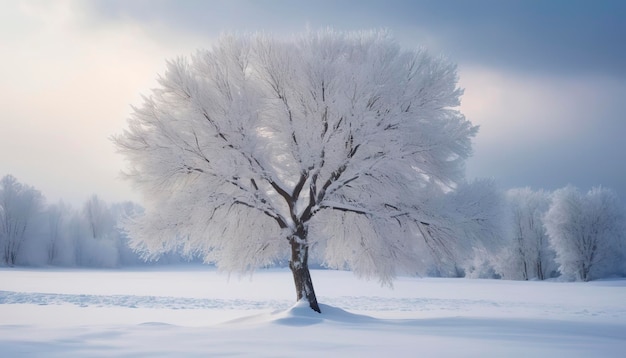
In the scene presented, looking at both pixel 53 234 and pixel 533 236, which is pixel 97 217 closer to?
pixel 53 234

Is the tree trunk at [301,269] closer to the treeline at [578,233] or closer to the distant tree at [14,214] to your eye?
the treeline at [578,233]

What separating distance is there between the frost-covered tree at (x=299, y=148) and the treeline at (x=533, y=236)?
28.3 meters

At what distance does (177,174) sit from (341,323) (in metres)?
7.15

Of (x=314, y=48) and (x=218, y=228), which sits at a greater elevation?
(x=314, y=48)

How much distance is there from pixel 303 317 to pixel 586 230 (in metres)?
47.4

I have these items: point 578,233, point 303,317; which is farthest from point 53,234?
point 578,233

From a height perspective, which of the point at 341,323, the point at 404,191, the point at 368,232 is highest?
the point at 404,191

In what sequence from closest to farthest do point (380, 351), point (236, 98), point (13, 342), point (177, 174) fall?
point (380, 351) → point (13, 342) → point (236, 98) → point (177, 174)

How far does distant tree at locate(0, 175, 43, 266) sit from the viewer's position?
214 ft

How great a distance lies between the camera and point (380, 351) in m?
8.54

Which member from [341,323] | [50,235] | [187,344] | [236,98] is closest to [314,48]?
[236,98]

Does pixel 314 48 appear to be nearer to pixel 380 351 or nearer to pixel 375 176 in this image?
pixel 375 176

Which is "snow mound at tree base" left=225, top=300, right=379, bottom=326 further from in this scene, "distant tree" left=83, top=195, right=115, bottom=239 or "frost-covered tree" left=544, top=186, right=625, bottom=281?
"distant tree" left=83, top=195, right=115, bottom=239

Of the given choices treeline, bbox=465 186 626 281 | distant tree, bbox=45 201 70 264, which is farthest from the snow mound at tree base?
distant tree, bbox=45 201 70 264
